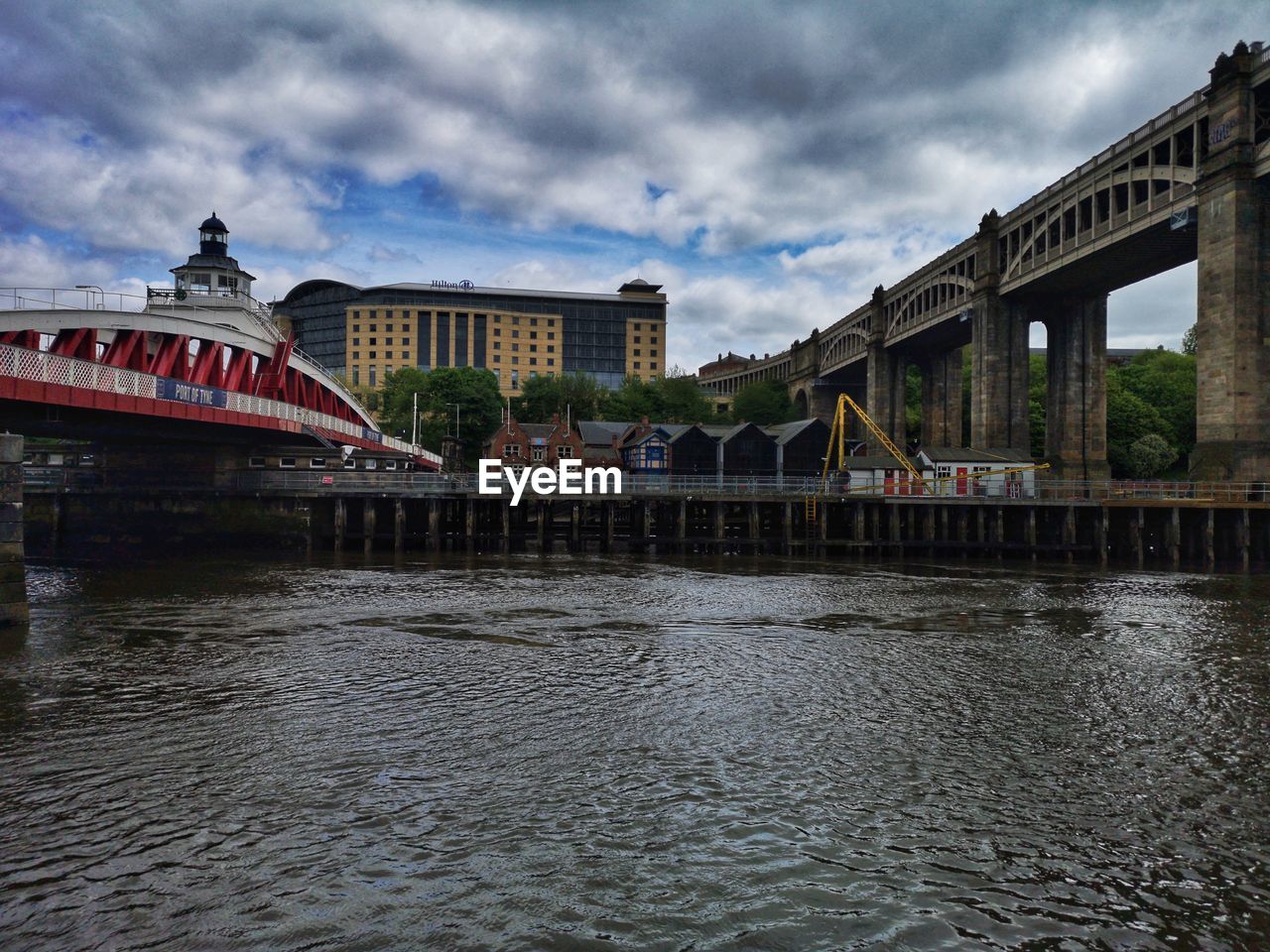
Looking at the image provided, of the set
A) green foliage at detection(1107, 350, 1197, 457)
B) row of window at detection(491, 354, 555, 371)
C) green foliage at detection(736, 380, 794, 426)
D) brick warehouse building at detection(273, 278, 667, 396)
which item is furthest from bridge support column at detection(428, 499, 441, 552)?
row of window at detection(491, 354, 555, 371)

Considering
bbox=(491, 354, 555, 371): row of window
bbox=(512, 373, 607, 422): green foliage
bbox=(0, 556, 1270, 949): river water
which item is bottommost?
bbox=(0, 556, 1270, 949): river water

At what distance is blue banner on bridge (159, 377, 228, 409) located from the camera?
115ft

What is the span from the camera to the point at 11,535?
830 inches

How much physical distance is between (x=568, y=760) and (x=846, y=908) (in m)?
5.03

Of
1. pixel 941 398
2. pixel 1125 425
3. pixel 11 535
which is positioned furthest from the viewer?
pixel 941 398

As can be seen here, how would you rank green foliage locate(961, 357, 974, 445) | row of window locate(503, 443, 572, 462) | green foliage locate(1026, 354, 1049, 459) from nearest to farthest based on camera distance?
row of window locate(503, 443, 572, 462), green foliage locate(1026, 354, 1049, 459), green foliage locate(961, 357, 974, 445)

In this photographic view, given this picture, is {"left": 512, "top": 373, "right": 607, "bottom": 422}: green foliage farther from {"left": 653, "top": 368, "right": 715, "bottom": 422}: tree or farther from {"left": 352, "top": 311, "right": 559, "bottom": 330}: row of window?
{"left": 352, "top": 311, "right": 559, "bottom": 330}: row of window

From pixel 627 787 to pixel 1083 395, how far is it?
A: 66.6m

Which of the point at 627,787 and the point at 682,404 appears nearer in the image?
the point at 627,787

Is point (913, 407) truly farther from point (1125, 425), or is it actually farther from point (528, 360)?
point (528, 360)

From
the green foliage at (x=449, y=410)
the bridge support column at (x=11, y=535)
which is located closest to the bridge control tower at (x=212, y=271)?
the bridge support column at (x=11, y=535)

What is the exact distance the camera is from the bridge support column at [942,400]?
283 feet

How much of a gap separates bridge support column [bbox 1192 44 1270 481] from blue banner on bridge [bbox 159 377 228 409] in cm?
5052

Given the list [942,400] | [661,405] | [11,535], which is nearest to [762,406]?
[661,405]
